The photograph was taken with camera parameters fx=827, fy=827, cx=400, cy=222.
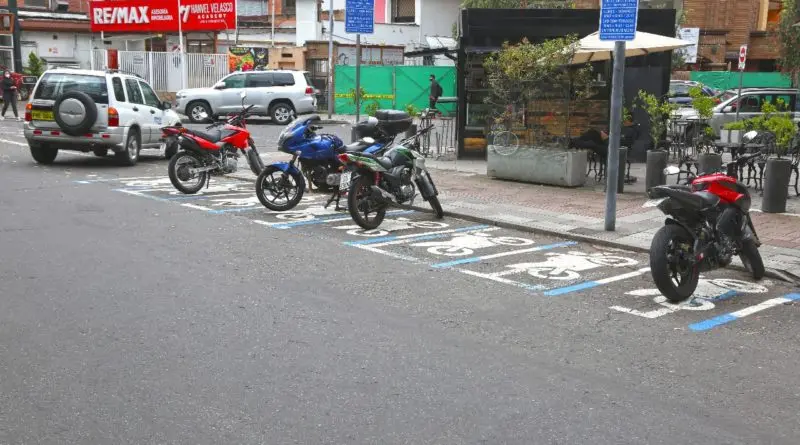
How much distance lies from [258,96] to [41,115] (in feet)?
43.8

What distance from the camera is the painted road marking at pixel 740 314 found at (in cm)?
620

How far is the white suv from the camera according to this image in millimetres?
14469

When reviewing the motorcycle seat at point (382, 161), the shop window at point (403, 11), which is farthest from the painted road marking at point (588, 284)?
the shop window at point (403, 11)

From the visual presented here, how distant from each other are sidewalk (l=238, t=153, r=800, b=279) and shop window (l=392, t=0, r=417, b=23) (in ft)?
118

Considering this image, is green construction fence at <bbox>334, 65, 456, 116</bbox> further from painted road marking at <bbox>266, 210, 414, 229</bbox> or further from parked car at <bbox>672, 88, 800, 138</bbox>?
painted road marking at <bbox>266, 210, 414, 229</bbox>

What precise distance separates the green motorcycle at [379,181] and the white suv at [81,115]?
6734 mm

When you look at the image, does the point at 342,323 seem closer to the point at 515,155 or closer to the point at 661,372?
the point at 661,372

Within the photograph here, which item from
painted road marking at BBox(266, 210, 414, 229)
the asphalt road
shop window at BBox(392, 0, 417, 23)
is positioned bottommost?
the asphalt road

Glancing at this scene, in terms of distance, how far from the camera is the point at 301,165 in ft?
36.7

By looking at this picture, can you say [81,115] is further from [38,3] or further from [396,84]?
[38,3]

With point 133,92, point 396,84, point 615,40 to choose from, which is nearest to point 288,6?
point 396,84

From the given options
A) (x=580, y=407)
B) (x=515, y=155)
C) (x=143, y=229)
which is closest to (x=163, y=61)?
(x=515, y=155)

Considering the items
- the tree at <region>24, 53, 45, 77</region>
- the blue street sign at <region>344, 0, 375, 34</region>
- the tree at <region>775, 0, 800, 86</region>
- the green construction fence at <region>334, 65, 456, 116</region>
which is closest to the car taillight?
the blue street sign at <region>344, 0, 375, 34</region>

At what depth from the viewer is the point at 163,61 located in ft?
111
